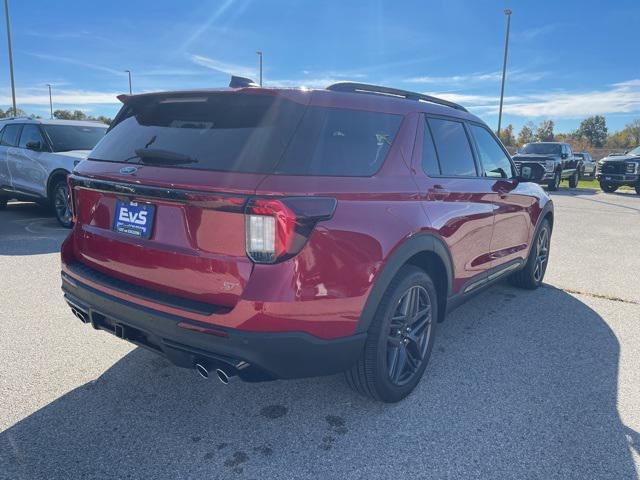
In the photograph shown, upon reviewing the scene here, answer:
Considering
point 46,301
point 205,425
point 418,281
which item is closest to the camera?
point 205,425

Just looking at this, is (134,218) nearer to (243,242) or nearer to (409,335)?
(243,242)

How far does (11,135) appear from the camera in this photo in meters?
9.22

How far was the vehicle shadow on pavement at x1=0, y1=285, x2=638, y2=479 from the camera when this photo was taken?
2303mm

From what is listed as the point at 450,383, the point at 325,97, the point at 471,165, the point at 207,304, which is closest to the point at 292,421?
the point at 207,304

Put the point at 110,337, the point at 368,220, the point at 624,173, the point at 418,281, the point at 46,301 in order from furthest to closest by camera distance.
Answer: the point at 624,173 → the point at 46,301 → the point at 110,337 → the point at 418,281 → the point at 368,220

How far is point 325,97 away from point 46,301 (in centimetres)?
346

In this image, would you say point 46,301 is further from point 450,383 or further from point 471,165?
point 471,165

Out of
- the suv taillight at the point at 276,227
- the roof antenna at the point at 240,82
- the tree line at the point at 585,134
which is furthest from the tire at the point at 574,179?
the tree line at the point at 585,134

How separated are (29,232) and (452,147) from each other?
704cm

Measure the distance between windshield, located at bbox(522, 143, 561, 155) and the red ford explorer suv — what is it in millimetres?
19304

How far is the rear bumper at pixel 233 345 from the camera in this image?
7.09 ft

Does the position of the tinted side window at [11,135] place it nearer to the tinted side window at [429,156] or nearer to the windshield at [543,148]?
the tinted side window at [429,156]

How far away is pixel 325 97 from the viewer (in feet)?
8.18

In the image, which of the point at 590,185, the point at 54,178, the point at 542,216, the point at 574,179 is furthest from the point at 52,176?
the point at 590,185
